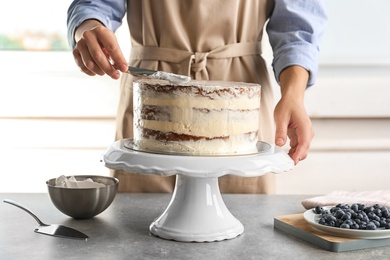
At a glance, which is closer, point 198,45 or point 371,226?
point 371,226

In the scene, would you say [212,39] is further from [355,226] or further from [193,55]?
[355,226]

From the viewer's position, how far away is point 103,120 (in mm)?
2842

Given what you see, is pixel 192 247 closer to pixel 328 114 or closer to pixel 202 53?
pixel 202 53

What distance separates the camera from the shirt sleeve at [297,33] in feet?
5.41

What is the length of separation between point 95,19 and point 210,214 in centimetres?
60

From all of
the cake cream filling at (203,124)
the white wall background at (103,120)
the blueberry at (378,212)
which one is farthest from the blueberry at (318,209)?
the white wall background at (103,120)

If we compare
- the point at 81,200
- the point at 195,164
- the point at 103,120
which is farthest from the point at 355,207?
the point at 103,120

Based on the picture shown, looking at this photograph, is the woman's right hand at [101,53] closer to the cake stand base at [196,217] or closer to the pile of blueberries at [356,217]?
the cake stand base at [196,217]

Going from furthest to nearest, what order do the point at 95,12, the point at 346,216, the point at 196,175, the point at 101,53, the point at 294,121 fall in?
the point at 95,12 < the point at 294,121 < the point at 101,53 < the point at 346,216 < the point at 196,175

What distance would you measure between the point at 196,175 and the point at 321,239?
0.86 feet

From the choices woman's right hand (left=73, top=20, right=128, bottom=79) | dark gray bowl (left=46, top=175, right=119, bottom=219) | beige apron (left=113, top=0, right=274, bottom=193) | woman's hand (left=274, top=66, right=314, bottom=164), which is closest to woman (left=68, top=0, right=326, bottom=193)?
beige apron (left=113, top=0, right=274, bottom=193)

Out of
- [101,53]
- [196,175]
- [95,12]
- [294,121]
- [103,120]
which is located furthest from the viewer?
[103,120]

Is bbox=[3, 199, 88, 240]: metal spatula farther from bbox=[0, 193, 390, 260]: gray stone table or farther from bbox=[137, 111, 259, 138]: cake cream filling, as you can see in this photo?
bbox=[137, 111, 259, 138]: cake cream filling

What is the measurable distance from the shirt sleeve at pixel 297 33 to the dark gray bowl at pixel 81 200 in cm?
55
